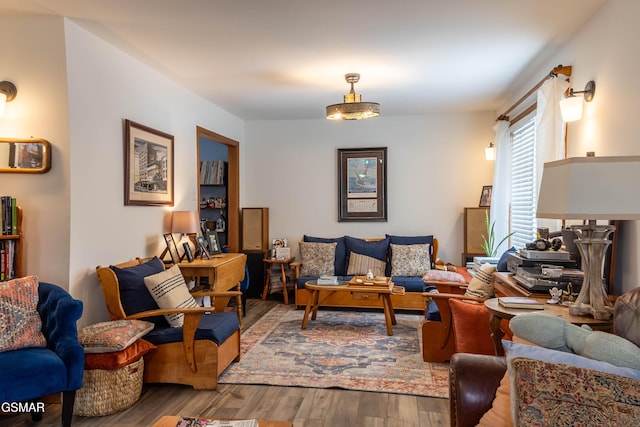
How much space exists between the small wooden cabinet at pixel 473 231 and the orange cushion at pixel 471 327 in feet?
8.15

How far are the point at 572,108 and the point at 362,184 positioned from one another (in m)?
3.36

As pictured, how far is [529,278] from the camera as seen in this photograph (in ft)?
8.66

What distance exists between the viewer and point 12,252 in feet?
9.21

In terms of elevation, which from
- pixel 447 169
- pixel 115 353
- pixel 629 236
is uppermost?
pixel 447 169

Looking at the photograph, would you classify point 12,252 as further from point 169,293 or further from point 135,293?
point 169,293

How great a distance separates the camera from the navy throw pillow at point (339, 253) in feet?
18.5

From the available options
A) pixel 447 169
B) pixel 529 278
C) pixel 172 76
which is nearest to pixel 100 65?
pixel 172 76

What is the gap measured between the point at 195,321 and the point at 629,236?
2668mm

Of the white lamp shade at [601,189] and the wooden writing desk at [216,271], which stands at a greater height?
the white lamp shade at [601,189]

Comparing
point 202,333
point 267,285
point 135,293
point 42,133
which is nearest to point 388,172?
point 267,285

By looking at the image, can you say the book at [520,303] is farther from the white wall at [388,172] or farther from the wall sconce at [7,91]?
Answer: the white wall at [388,172]

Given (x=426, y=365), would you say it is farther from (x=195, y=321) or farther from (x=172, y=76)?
(x=172, y=76)

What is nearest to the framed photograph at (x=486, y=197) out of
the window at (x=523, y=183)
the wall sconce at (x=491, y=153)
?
the wall sconce at (x=491, y=153)

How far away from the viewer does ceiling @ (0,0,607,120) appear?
2.66m
